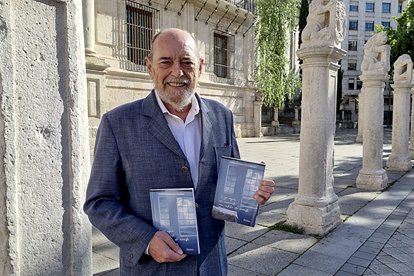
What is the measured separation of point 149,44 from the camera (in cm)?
1295

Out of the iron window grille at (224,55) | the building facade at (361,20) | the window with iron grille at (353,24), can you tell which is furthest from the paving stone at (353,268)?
the window with iron grille at (353,24)

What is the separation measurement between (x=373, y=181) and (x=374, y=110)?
1435mm

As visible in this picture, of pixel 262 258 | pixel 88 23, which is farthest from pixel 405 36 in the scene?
pixel 262 258

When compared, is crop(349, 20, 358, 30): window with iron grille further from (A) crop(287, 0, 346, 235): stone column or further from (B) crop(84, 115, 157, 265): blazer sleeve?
(B) crop(84, 115, 157, 265): blazer sleeve

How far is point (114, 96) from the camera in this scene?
38.8 ft

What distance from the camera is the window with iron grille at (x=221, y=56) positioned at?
17.6 m

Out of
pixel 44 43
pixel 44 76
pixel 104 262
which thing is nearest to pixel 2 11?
pixel 44 43

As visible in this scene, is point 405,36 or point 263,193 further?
point 405,36

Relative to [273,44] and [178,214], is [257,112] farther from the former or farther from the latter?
[178,214]

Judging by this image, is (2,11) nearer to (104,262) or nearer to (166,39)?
(166,39)

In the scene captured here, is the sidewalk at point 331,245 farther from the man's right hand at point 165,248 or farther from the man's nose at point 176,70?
the man's nose at point 176,70

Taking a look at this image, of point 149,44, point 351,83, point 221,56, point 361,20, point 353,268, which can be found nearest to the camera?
point 353,268

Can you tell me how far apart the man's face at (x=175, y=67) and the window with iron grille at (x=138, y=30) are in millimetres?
11270

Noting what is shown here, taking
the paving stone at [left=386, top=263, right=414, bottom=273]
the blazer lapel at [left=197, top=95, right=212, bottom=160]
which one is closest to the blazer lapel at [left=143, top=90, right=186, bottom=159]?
the blazer lapel at [left=197, top=95, right=212, bottom=160]
